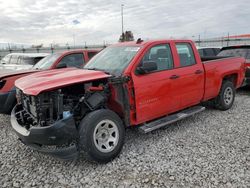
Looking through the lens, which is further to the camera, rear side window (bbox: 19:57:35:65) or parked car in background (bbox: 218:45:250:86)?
rear side window (bbox: 19:57:35:65)

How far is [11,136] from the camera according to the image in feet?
15.4

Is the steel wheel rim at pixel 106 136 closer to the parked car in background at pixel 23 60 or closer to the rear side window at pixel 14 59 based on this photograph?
the parked car in background at pixel 23 60

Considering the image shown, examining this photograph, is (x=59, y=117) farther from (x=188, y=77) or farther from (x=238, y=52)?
(x=238, y=52)

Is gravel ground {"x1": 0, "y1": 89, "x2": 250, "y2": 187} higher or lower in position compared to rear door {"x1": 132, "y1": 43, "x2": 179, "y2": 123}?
lower

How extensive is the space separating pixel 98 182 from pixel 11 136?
8.69 feet

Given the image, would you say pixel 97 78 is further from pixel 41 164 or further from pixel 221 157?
pixel 221 157

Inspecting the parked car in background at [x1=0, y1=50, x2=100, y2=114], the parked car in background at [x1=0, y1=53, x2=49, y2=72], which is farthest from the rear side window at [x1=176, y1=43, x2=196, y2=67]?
the parked car in background at [x1=0, y1=53, x2=49, y2=72]

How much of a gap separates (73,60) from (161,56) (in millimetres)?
3906

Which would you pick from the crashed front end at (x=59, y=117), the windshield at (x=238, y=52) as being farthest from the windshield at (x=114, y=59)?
the windshield at (x=238, y=52)

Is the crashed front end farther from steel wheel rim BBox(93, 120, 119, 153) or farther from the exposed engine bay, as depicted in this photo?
→ steel wheel rim BBox(93, 120, 119, 153)

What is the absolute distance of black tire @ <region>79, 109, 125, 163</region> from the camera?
10.5ft

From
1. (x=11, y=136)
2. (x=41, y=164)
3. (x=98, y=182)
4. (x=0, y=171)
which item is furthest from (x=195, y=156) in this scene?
(x=11, y=136)

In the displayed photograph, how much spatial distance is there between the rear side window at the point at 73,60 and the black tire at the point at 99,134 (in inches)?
165

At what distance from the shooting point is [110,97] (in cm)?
376
